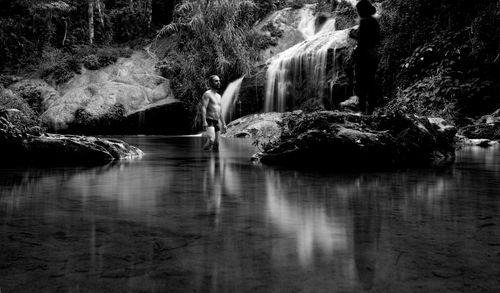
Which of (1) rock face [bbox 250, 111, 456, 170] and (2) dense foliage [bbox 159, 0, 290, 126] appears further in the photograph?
(2) dense foliage [bbox 159, 0, 290, 126]

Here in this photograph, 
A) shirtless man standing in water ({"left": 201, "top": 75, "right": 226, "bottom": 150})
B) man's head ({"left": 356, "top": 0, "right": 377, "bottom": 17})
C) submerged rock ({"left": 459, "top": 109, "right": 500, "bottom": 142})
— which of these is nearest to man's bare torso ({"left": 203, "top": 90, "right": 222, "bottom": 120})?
shirtless man standing in water ({"left": 201, "top": 75, "right": 226, "bottom": 150})

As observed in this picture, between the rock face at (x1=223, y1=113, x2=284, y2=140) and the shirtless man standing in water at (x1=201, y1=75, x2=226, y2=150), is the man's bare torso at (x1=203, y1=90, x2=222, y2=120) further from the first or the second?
the rock face at (x1=223, y1=113, x2=284, y2=140)

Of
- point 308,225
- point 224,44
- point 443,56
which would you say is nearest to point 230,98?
point 224,44

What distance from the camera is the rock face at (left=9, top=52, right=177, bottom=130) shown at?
2057 centimetres

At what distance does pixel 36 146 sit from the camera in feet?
19.5

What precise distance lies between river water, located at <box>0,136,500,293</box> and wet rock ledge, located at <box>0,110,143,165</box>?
2319 millimetres

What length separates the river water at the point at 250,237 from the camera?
1.30m

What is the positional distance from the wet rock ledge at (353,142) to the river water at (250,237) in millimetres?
1625

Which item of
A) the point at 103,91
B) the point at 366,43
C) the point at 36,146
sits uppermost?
the point at 103,91

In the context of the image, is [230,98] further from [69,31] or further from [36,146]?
[69,31]

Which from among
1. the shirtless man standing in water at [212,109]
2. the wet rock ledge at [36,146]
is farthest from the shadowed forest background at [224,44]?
the shirtless man standing in water at [212,109]

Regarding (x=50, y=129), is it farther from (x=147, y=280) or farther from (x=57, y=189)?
(x=147, y=280)

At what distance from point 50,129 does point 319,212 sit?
19.7m

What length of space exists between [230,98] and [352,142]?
14.9 m
